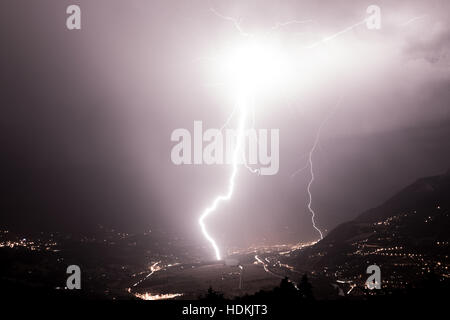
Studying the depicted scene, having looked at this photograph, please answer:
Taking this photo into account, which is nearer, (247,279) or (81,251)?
(247,279)

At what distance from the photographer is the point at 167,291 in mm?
127500

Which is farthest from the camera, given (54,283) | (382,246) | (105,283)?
(382,246)
